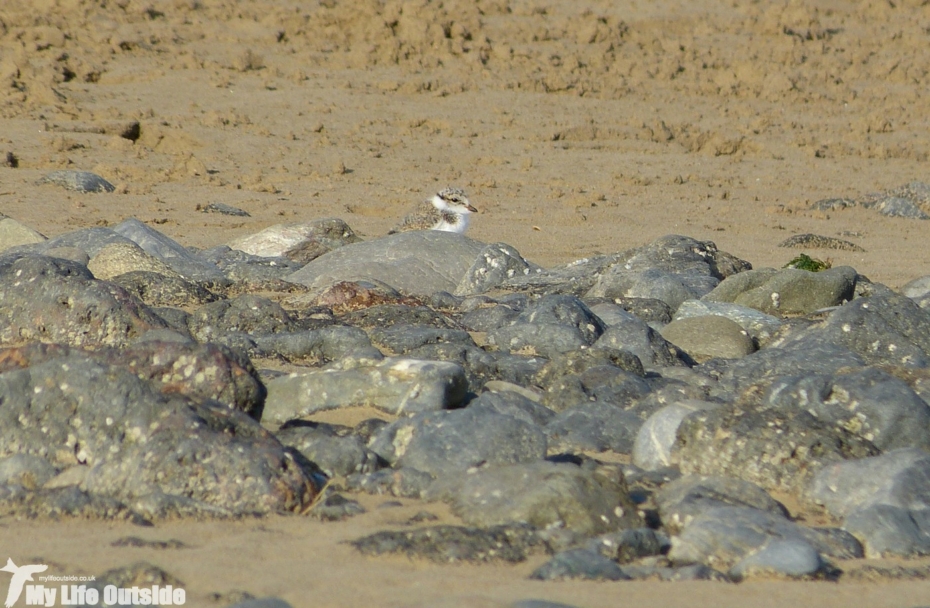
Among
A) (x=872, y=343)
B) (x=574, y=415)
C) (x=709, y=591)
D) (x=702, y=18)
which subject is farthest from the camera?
(x=702, y=18)

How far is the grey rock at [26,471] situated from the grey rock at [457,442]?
100cm

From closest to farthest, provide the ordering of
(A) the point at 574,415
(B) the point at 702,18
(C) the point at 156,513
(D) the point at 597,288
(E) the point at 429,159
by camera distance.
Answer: (C) the point at 156,513 < (A) the point at 574,415 < (D) the point at 597,288 < (E) the point at 429,159 < (B) the point at 702,18

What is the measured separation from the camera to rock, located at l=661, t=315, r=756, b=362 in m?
6.08

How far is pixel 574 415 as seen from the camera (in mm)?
4309

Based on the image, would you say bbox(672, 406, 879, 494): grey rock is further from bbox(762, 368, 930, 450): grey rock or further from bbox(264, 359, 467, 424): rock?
bbox(264, 359, 467, 424): rock

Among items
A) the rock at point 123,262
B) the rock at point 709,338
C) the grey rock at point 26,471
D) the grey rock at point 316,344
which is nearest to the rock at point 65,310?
the grey rock at point 316,344

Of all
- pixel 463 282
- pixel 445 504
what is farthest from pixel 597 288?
pixel 445 504

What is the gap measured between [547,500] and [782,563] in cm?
63

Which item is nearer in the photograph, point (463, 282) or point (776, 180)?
point (463, 282)

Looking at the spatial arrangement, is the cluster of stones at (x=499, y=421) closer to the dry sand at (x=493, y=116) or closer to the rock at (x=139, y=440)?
the rock at (x=139, y=440)

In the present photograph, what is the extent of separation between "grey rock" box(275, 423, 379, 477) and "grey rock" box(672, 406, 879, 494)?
103 cm

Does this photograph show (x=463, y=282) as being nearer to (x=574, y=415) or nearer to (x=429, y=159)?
(x=574, y=415)

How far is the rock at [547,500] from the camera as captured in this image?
126 inches

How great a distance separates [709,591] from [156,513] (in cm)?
146
